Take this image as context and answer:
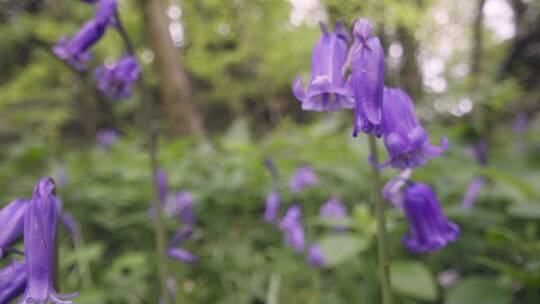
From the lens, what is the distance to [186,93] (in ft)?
22.2

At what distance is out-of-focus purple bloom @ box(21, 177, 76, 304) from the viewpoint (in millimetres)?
984

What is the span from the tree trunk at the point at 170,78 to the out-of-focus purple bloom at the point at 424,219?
5494mm

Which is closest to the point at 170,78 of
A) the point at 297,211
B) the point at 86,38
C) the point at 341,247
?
the point at 297,211

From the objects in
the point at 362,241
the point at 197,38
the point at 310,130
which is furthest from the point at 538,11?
the point at 362,241

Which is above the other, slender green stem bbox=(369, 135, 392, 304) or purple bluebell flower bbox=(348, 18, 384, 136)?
purple bluebell flower bbox=(348, 18, 384, 136)

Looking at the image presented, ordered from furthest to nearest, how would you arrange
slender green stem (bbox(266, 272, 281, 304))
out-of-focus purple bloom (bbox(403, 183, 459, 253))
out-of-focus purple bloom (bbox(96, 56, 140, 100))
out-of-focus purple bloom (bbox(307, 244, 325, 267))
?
out-of-focus purple bloom (bbox(307, 244, 325, 267)) < slender green stem (bbox(266, 272, 281, 304)) < out-of-focus purple bloom (bbox(96, 56, 140, 100)) < out-of-focus purple bloom (bbox(403, 183, 459, 253))

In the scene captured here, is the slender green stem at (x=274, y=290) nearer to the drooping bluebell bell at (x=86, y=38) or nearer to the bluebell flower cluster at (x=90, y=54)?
the bluebell flower cluster at (x=90, y=54)

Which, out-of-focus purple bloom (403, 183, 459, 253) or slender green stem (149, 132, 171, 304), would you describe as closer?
out-of-focus purple bloom (403, 183, 459, 253)

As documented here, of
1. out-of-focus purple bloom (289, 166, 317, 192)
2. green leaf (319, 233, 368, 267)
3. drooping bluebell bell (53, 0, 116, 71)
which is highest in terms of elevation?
drooping bluebell bell (53, 0, 116, 71)

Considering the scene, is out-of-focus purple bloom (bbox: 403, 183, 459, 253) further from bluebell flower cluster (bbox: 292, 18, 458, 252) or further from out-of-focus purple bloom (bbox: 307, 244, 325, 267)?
out-of-focus purple bloom (bbox: 307, 244, 325, 267)

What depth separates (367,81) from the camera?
3.15ft

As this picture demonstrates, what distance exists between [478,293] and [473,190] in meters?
0.80

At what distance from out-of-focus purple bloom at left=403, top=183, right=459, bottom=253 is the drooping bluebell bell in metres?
1.05

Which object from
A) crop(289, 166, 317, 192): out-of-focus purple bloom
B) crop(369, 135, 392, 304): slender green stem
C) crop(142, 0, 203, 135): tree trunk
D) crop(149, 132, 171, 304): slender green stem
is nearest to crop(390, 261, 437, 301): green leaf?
crop(369, 135, 392, 304): slender green stem
